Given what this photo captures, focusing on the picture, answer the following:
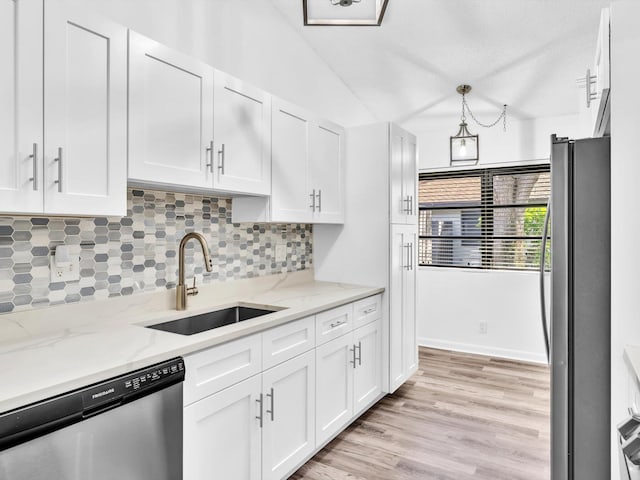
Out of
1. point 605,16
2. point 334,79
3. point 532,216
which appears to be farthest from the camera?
point 532,216

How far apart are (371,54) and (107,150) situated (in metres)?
2.42

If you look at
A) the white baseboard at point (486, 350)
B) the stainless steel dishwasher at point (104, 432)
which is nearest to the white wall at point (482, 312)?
the white baseboard at point (486, 350)

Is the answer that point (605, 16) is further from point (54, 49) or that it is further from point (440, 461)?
point (440, 461)

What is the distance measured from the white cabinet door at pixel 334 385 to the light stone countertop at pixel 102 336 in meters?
0.26

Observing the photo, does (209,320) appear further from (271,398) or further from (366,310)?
(366,310)

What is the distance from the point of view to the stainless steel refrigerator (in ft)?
5.69

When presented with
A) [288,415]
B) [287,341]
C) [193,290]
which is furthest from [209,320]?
[288,415]

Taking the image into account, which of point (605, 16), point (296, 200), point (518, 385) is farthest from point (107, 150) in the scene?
point (518, 385)

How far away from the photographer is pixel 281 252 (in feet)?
10.0

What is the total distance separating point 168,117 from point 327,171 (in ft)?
4.39

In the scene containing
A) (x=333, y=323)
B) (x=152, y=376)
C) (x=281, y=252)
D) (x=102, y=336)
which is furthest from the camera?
(x=281, y=252)

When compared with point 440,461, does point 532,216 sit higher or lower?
higher

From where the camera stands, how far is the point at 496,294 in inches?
168

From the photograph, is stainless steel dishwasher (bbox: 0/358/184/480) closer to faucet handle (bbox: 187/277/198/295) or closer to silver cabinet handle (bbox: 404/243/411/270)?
faucet handle (bbox: 187/277/198/295)
